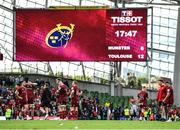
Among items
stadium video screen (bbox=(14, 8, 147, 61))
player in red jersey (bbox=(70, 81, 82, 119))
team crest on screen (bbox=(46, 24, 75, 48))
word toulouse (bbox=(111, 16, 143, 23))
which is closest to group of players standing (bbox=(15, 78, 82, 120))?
player in red jersey (bbox=(70, 81, 82, 119))

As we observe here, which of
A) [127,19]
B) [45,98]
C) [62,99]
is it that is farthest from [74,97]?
[127,19]

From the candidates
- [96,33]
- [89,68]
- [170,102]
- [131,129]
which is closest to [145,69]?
[89,68]

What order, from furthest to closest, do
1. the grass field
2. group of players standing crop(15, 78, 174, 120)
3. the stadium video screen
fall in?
1. the stadium video screen
2. group of players standing crop(15, 78, 174, 120)
3. the grass field

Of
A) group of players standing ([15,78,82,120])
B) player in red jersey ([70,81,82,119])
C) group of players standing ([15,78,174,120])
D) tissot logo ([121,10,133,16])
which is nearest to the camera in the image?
group of players standing ([15,78,174,120])

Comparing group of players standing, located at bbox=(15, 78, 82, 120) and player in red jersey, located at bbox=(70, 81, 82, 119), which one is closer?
group of players standing, located at bbox=(15, 78, 82, 120)

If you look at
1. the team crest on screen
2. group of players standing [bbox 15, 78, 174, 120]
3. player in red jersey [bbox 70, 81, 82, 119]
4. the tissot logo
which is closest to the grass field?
group of players standing [bbox 15, 78, 174, 120]

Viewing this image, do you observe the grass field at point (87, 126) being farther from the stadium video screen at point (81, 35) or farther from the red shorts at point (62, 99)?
the stadium video screen at point (81, 35)

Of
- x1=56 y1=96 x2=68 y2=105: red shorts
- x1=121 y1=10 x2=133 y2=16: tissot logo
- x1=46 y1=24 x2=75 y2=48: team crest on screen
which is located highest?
x1=121 y1=10 x2=133 y2=16: tissot logo

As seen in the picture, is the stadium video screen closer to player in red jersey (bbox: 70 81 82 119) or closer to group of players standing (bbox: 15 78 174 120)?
group of players standing (bbox: 15 78 174 120)

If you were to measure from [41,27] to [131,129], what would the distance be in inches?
677

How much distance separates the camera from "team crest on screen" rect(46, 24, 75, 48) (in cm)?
3116

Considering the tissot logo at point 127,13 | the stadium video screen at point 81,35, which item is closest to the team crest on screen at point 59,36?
the stadium video screen at point 81,35

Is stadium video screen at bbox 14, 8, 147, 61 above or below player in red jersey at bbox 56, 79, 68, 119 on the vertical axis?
above

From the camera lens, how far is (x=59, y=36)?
102 ft
